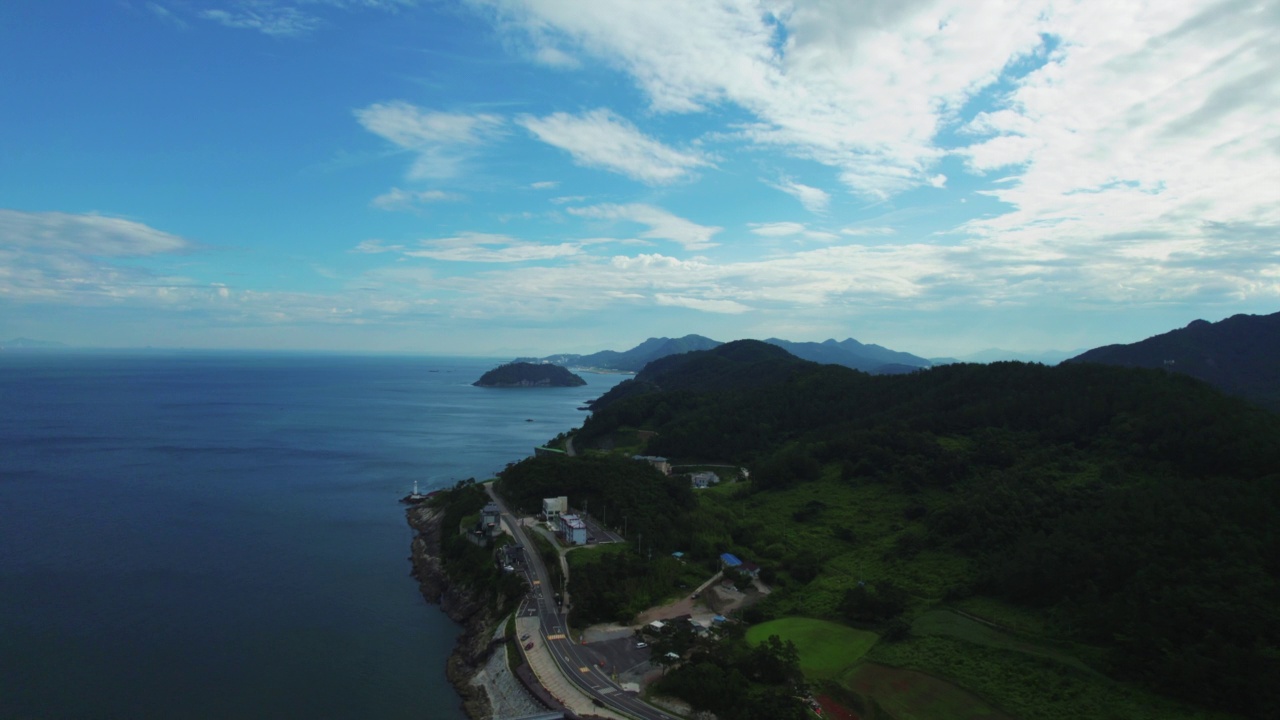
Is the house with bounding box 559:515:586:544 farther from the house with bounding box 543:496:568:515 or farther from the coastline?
the coastline

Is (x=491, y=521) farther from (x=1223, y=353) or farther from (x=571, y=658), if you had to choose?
(x=1223, y=353)

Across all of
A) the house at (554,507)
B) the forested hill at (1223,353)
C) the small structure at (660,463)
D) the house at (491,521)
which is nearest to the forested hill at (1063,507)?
the small structure at (660,463)

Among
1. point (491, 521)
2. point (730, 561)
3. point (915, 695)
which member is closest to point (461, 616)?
point (491, 521)

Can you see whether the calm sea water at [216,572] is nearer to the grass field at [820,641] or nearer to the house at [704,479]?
the grass field at [820,641]

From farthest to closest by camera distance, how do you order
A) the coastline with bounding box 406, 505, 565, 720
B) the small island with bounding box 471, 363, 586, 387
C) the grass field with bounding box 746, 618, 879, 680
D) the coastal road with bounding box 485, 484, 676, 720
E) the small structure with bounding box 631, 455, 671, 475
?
1. the small island with bounding box 471, 363, 586, 387
2. the small structure with bounding box 631, 455, 671, 475
3. the grass field with bounding box 746, 618, 879, 680
4. the coastline with bounding box 406, 505, 565, 720
5. the coastal road with bounding box 485, 484, 676, 720

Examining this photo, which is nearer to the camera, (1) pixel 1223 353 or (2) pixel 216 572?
(2) pixel 216 572

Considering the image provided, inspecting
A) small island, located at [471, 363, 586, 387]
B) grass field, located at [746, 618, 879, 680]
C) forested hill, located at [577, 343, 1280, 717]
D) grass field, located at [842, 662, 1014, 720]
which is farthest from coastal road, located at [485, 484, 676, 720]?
small island, located at [471, 363, 586, 387]
